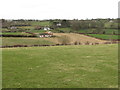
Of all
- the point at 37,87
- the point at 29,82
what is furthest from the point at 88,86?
the point at 29,82

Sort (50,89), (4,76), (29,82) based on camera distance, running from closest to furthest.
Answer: (50,89), (29,82), (4,76)

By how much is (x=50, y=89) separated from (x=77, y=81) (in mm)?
2382

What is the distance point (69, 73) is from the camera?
578 inches

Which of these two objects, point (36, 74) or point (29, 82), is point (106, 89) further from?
point (36, 74)

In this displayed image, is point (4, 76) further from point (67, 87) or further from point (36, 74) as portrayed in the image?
point (67, 87)

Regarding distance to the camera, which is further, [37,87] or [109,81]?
[109,81]

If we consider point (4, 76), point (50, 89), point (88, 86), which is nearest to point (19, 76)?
point (4, 76)

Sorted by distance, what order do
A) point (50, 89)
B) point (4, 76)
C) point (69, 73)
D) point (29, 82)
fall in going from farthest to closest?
1. point (69, 73)
2. point (4, 76)
3. point (29, 82)
4. point (50, 89)

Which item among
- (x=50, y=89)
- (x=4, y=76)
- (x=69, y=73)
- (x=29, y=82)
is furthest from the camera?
(x=69, y=73)

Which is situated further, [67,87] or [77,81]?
[77,81]

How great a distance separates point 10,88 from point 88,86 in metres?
4.65

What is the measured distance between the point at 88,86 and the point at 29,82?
12.5 ft

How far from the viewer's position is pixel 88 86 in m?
11.2

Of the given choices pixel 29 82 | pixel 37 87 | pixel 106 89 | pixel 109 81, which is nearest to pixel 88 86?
pixel 106 89
